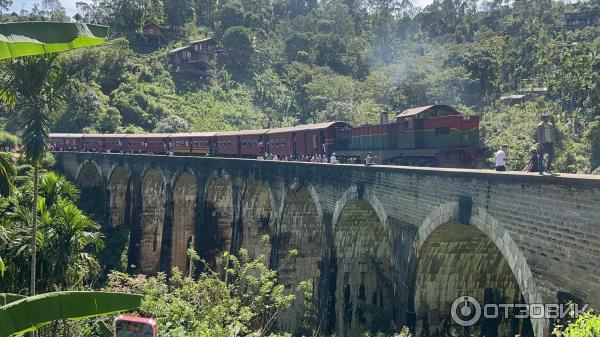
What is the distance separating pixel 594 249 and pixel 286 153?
24.6 meters

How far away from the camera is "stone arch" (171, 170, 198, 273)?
36.2 metres

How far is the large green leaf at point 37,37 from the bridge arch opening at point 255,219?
23.6m

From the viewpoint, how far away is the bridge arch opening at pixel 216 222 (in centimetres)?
3350

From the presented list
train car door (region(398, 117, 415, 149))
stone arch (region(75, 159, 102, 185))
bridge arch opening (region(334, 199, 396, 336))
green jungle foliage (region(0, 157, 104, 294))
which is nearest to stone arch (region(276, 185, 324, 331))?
bridge arch opening (region(334, 199, 396, 336))

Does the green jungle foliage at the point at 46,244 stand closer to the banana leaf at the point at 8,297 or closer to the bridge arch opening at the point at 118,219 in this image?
the banana leaf at the point at 8,297

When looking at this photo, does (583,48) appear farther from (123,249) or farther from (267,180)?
(123,249)

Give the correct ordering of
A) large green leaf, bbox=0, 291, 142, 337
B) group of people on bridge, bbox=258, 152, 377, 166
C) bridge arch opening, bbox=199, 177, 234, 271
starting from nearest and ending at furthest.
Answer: large green leaf, bbox=0, 291, 142, 337
group of people on bridge, bbox=258, 152, 377, 166
bridge arch opening, bbox=199, 177, 234, 271

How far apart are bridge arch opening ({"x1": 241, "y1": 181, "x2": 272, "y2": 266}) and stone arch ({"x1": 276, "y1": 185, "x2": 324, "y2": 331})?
11.1 ft

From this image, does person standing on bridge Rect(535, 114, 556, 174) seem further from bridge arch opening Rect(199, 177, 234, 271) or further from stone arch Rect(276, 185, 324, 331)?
bridge arch opening Rect(199, 177, 234, 271)

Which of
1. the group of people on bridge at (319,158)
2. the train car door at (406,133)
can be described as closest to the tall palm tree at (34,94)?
the group of people on bridge at (319,158)

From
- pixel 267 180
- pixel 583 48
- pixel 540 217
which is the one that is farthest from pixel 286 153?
pixel 583 48

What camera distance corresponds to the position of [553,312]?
10.7 meters

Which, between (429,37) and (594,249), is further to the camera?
(429,37)

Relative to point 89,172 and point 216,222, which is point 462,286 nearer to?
point 216,222
